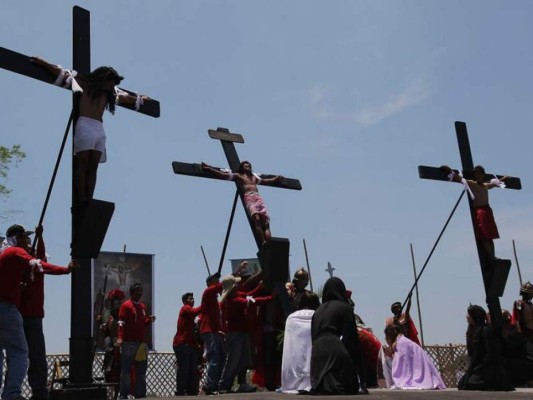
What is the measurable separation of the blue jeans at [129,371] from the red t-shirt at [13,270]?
417 cm

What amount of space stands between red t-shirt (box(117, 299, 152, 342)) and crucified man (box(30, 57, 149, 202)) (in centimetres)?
338

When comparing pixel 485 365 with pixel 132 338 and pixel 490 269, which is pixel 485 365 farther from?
pixel 132 338

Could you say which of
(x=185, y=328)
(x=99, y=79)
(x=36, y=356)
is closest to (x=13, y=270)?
(x=36, y=356)

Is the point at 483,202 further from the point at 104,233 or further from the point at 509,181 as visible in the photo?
the point at 104,233

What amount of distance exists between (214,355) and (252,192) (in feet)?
8.85

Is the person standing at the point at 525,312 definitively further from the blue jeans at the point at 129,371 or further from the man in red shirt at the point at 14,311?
the man in red shirt at the point at 14,311

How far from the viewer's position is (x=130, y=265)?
59.0 ft

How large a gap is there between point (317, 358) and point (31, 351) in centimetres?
300

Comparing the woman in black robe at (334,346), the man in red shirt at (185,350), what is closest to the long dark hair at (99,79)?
the woman in black robe at (334,346)

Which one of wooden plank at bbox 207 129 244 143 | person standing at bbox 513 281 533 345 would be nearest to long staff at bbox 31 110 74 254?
wooden plank at bbox 207 129 244 143

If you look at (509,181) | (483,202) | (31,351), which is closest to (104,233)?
(31,351)

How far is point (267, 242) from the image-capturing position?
10.7 meters

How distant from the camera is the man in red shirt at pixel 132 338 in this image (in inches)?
432

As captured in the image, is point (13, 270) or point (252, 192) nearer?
point (13, 270)
